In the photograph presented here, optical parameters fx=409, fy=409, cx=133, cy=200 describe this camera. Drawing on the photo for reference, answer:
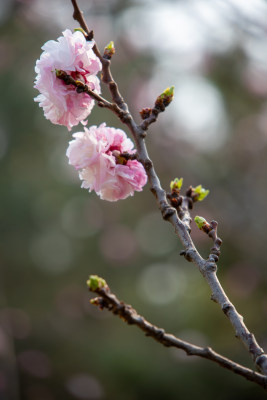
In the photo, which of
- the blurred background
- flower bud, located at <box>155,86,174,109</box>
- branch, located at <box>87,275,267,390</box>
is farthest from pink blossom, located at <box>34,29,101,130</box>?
the blurred background

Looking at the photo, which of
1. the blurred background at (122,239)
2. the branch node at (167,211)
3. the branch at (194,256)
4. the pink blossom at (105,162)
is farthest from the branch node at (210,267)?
the blurred background at (122,239)

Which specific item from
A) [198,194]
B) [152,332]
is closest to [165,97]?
[198,194]

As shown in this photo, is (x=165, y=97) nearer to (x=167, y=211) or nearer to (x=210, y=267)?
(x=167, y=211)

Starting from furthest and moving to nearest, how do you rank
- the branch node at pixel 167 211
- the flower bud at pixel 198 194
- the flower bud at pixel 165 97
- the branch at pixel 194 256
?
the flower bud at pixel 198 194 → the flower bud at pixel 165 97 → the branch node at pixel 167 211 → the branch at pixel 194 256

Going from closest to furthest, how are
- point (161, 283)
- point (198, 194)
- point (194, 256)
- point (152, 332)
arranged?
point (152, 332)
point (194, 256)
point (198, 194)
point (161, 283)

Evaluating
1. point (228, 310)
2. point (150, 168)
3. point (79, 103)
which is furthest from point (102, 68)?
point (228, 310)

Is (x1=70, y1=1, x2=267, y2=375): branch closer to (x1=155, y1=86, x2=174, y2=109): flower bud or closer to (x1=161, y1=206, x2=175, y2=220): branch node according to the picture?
(x1=161, y1=206, x2=175, y2=220): branch node

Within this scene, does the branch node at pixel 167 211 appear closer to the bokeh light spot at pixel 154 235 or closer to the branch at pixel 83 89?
the branch at pixel 83 89
